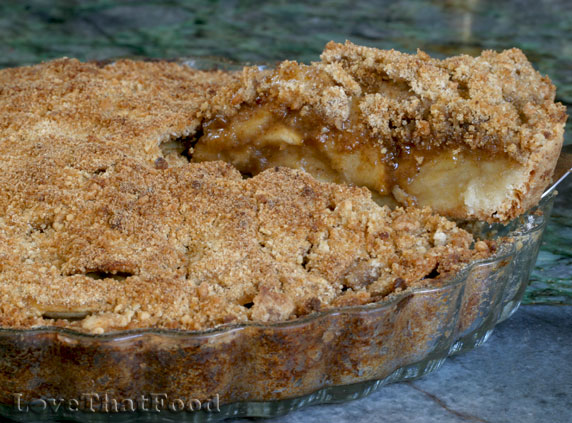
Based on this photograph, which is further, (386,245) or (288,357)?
(386,245)

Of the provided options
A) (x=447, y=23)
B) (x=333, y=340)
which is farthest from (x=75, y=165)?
(x=447, y=23)

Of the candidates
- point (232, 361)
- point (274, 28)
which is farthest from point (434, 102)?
point (274, 28)

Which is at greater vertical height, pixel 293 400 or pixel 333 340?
pixel 333 340

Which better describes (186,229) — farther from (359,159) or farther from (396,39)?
(396,39)

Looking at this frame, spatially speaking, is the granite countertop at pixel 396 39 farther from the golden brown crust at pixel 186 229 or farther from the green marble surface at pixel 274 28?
the golden brown crust at pixel 186 229

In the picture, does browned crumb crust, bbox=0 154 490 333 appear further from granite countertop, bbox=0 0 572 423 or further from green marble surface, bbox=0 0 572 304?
green marble surface, bbox=0 0 572 304

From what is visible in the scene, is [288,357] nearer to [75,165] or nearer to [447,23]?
[75,165]

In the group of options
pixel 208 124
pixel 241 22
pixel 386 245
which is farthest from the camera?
pixel 241 22

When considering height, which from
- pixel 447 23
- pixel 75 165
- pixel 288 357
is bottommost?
pixel 288 357
